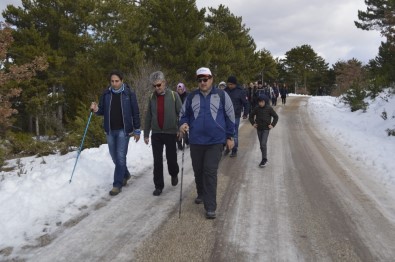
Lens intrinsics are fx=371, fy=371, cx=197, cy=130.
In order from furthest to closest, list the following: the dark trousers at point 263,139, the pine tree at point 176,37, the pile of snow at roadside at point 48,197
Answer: the pine tree at point 176,37, the dark trousers at point 263,139, the pile of snow at roadside at point 48,197

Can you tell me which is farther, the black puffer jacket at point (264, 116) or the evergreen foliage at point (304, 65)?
the evergreen foliage at point (304, 65)

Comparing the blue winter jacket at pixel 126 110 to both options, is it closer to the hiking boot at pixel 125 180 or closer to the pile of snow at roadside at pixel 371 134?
the hiking boot at pixel 125 180

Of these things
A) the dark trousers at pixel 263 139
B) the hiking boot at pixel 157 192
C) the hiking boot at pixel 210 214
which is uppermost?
the dark trousers at pixel 263 139

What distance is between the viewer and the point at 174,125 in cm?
601

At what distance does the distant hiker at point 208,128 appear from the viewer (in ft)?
16.7

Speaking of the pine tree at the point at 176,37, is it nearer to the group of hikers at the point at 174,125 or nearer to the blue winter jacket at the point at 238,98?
the blue winter jacket at the point at 238,98

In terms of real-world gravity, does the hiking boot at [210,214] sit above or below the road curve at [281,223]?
above

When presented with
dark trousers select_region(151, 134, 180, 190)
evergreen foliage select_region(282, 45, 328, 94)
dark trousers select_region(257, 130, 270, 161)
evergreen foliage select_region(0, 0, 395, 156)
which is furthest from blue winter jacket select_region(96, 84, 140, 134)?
evergreen foliage select_region(282, 45, 328, 94)

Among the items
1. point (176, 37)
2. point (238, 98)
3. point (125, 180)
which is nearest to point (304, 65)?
point (176, 37)

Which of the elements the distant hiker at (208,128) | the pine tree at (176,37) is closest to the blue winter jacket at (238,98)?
the distant hiker at (208,128)

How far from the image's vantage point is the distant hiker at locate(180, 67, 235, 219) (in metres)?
5.08

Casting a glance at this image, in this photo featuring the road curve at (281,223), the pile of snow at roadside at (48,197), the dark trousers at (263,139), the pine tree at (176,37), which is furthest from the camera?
the pine tree at (176,37)

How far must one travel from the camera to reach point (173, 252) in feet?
13.2

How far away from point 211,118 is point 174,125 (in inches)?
42.3
